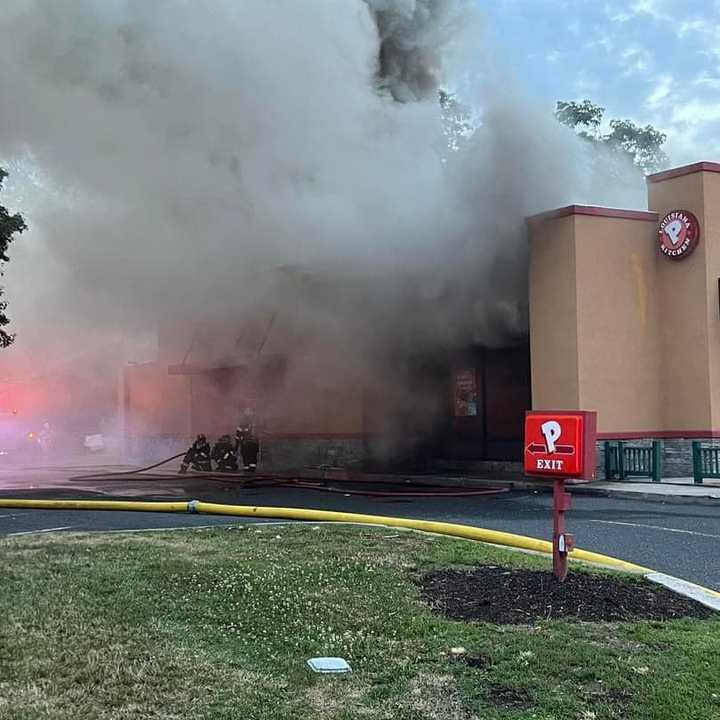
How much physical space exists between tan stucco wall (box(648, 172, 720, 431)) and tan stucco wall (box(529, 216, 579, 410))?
72.2 inches

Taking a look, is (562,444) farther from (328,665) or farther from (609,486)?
(609,486)

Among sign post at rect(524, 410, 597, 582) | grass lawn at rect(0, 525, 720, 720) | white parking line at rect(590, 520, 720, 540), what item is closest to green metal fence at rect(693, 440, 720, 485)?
white parking line at rect(590, 520, 720, 540)

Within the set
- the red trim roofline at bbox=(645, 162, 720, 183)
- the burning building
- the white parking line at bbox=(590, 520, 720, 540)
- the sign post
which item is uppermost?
the red trim roofline at bbox=(645, 162, 720, 183)

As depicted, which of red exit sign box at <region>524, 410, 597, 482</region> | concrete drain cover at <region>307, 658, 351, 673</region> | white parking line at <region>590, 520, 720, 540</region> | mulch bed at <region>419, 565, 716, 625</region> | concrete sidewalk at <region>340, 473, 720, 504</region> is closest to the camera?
concrete drain cover at <region>307, 658, 351, 673</region>

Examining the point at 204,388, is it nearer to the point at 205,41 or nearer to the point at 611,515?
the point at 205,41

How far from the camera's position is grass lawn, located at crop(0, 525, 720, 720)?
10.2 ft

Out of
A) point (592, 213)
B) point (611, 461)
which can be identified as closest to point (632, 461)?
point (611, 461)

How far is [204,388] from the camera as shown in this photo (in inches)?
821

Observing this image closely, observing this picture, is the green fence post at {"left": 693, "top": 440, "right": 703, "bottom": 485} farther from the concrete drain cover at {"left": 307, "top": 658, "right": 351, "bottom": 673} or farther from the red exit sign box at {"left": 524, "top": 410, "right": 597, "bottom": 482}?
the concrete drain cover at {"left": 307, "top": 658, "right": 351, "bottom": 673}

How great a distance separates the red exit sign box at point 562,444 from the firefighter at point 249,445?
45.4ft

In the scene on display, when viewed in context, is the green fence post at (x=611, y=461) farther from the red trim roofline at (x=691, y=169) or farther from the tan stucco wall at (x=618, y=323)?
the red trim roofline at (x=691, y=169)

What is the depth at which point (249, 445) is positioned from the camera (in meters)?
18.4

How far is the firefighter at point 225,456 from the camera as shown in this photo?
734 inches

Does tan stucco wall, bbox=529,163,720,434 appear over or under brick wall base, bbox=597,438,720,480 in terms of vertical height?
over
